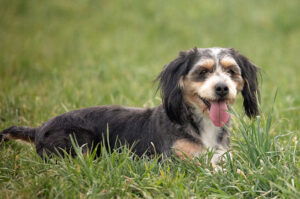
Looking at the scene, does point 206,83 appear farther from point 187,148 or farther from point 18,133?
point 18,133

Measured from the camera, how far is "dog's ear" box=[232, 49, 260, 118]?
18.7ft

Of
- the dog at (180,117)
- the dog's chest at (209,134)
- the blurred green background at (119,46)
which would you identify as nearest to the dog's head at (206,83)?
the dog at (180,117)

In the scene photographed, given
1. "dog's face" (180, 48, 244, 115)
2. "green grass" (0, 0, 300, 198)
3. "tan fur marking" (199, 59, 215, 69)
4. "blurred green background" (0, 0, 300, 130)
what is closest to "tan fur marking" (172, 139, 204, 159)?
"green grass" (0, 0, 300, 198)

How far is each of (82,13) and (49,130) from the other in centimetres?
1066

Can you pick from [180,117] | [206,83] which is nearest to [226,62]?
[206,83]

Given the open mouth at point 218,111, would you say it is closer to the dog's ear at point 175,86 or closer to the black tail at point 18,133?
the dog's ear at point 175,86

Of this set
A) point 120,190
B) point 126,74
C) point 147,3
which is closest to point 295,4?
point 147,3

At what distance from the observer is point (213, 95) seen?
5301mm

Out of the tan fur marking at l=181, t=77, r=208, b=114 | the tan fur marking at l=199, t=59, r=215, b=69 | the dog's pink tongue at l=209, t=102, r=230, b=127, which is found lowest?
the dog's pink tongue at l=209, t=102, r=230, b=127

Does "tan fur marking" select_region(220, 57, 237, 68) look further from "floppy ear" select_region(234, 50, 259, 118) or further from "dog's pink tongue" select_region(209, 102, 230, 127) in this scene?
"dog's pink tongue" select_region(209, 102, 230, 127)

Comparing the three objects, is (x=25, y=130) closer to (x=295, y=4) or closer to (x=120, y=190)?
(x=120, y=190)

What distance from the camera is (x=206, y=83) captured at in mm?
5336

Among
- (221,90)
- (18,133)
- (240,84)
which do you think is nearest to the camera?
(221,90)

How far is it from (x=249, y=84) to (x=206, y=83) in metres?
0.61
